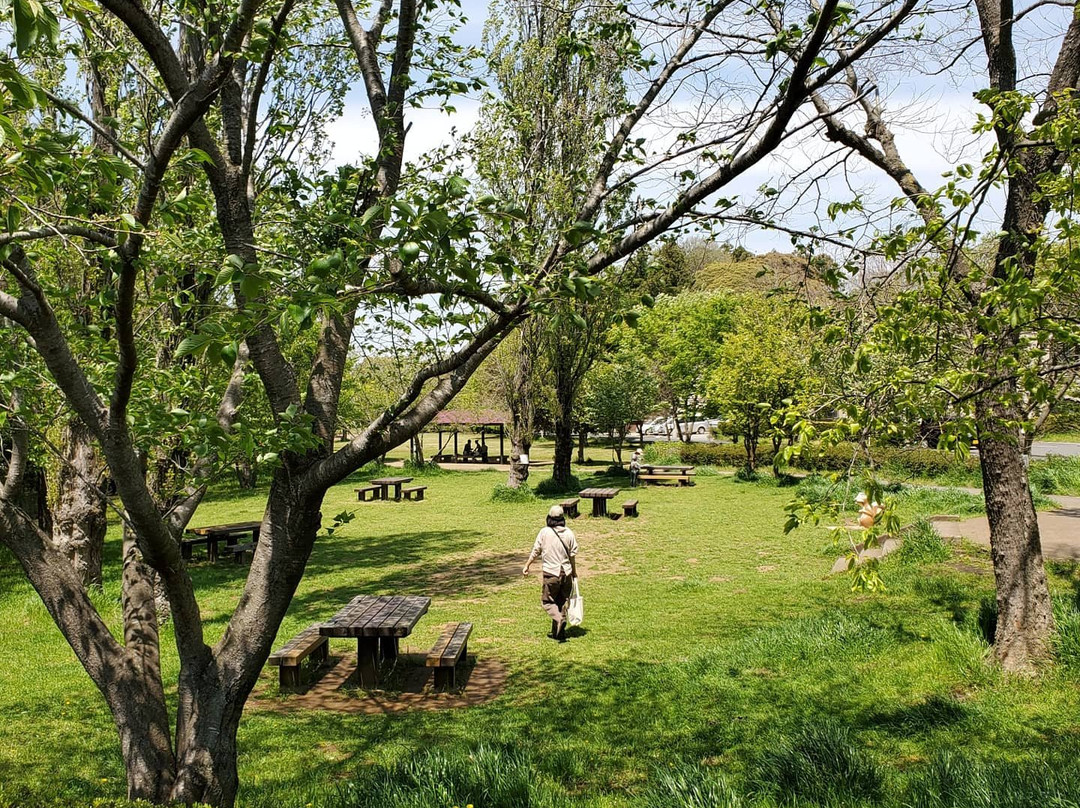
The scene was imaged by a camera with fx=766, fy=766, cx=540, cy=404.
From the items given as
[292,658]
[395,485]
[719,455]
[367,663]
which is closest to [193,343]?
[292,658]

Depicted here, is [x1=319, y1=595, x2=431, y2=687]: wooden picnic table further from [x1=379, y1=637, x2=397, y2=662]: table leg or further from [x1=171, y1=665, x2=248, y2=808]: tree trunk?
[x1=171, y1=665, x2=248, y2=808]: tree trunk

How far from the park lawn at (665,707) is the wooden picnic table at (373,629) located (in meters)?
0.84

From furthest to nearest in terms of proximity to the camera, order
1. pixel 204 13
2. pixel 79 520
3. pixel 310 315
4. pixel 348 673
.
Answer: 1. pixel 79 520
2. pixel 348 673
3. pixel 204 13
4. pixel 310 315

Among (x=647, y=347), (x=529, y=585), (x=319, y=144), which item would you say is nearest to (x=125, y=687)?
(x=319, y=144)

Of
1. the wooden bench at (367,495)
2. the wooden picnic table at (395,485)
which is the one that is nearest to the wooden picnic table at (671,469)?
the wooden picnic table at (395,485)

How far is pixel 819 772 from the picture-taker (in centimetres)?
413

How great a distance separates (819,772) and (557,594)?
16.6ft

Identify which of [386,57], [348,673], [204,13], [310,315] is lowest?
[348,673]

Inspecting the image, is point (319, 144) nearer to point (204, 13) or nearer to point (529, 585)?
point (204, 13)

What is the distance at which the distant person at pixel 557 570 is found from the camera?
354 inches

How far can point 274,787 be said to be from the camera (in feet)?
17.0

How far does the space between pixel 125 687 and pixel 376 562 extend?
10.2m

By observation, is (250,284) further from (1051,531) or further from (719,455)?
(719,455)

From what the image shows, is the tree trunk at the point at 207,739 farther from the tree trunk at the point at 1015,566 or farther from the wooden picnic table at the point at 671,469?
the wooden picnic table at the point at 671,469
